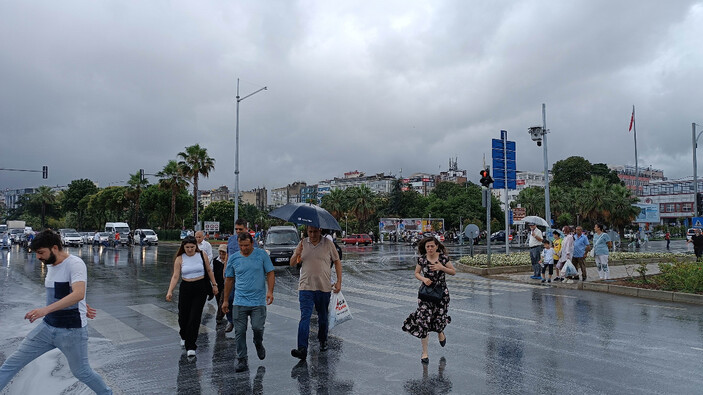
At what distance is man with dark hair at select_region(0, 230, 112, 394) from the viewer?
14.2ft

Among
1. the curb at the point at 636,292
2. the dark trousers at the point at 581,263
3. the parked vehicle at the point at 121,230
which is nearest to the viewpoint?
the curb at the point at 636,292

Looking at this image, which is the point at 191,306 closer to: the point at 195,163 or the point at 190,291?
the point at 190,291

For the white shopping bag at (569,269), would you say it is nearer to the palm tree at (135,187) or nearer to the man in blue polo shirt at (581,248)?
the man in blue polo shirt at (581,248)

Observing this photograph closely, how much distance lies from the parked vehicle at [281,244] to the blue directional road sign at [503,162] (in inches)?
380

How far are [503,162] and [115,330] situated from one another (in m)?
19.1

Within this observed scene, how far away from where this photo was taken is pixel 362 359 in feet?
21.7

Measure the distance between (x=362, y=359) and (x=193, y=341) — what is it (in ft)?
7.55

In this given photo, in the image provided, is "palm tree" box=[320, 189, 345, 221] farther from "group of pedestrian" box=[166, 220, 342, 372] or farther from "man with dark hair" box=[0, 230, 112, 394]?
"man with dark hair" box=[0, 230, 112, 394]

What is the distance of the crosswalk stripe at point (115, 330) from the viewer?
7852mm

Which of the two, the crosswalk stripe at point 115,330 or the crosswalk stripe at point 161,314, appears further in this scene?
the crosswalk stripe at point 161,314

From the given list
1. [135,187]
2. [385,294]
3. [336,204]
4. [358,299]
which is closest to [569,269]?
[385,294]

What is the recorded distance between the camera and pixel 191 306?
268 inches

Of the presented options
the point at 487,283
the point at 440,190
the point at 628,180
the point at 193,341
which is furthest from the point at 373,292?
the point at 628,180

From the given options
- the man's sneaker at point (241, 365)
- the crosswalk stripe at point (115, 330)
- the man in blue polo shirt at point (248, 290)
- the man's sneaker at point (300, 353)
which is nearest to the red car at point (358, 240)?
the crosswalk stripe at point (115, 330)
